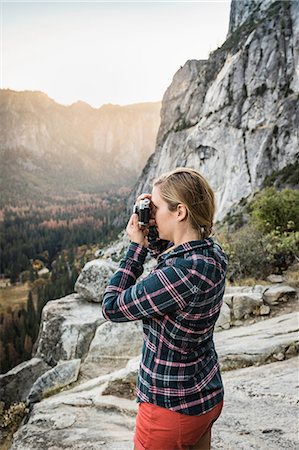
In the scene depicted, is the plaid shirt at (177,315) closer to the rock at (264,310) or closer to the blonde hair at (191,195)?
the blonde hair at (191,195)

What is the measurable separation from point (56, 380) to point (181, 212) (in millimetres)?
7183

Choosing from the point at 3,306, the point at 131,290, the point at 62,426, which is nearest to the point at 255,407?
the point at 62,426

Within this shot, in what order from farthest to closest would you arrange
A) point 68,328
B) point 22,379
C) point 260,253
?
1. point 260,253
2. point 22,379
3. point 68,328

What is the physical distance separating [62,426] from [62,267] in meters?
86.6

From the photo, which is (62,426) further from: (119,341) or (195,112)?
(195,112)

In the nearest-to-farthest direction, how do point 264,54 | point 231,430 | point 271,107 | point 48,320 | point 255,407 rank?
point 231,430 → point 255,407 → point 48,320 → point 271,107 → point 264,54

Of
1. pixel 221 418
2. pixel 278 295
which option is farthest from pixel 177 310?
pixel 278 295

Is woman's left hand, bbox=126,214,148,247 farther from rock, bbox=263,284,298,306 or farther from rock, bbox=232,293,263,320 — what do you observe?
rock, bbox=263,284,298,306

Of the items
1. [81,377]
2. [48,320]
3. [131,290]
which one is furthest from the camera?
[48,320]

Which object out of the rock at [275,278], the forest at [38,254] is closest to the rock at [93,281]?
the rock at [275,278]

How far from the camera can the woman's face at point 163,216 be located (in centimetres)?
212

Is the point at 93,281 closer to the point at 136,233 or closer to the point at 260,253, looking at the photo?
the point at 260,253

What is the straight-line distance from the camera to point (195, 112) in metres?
Answer: 89.0

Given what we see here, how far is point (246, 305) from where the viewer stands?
8.95 meters
